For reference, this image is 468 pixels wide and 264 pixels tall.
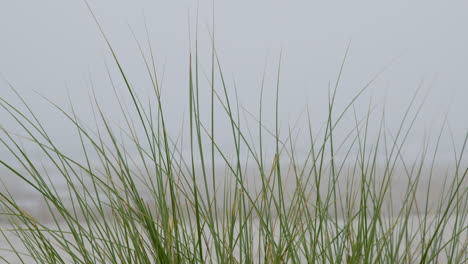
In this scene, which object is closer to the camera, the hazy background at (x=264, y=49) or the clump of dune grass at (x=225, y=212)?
the clump of dune grass at (x=225, y=212)

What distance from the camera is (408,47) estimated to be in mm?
2814

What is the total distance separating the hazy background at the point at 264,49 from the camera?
2.78 metres

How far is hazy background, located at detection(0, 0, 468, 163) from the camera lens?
2.78 metres

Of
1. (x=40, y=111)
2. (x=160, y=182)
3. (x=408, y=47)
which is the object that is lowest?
(x=160, y=182)

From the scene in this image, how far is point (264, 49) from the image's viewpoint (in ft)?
9.30

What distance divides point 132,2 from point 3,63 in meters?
0.53

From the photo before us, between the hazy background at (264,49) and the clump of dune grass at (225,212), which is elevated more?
the hazy background at (264,49)

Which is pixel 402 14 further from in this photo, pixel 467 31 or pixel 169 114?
pixel 169 114

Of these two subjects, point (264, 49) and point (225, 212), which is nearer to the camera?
point (225, 212)

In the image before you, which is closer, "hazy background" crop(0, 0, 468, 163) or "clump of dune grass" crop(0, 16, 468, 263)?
"clump of dune grass" crop(0, 16, 468, 263)

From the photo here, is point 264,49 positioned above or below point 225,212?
above

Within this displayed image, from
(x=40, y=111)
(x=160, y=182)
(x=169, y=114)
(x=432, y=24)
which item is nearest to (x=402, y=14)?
(x=432, y=24)

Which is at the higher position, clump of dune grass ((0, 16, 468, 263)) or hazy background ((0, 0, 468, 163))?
hazy background ((0, 0, 468, 163))

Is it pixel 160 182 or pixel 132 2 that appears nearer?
pixel 160 182
